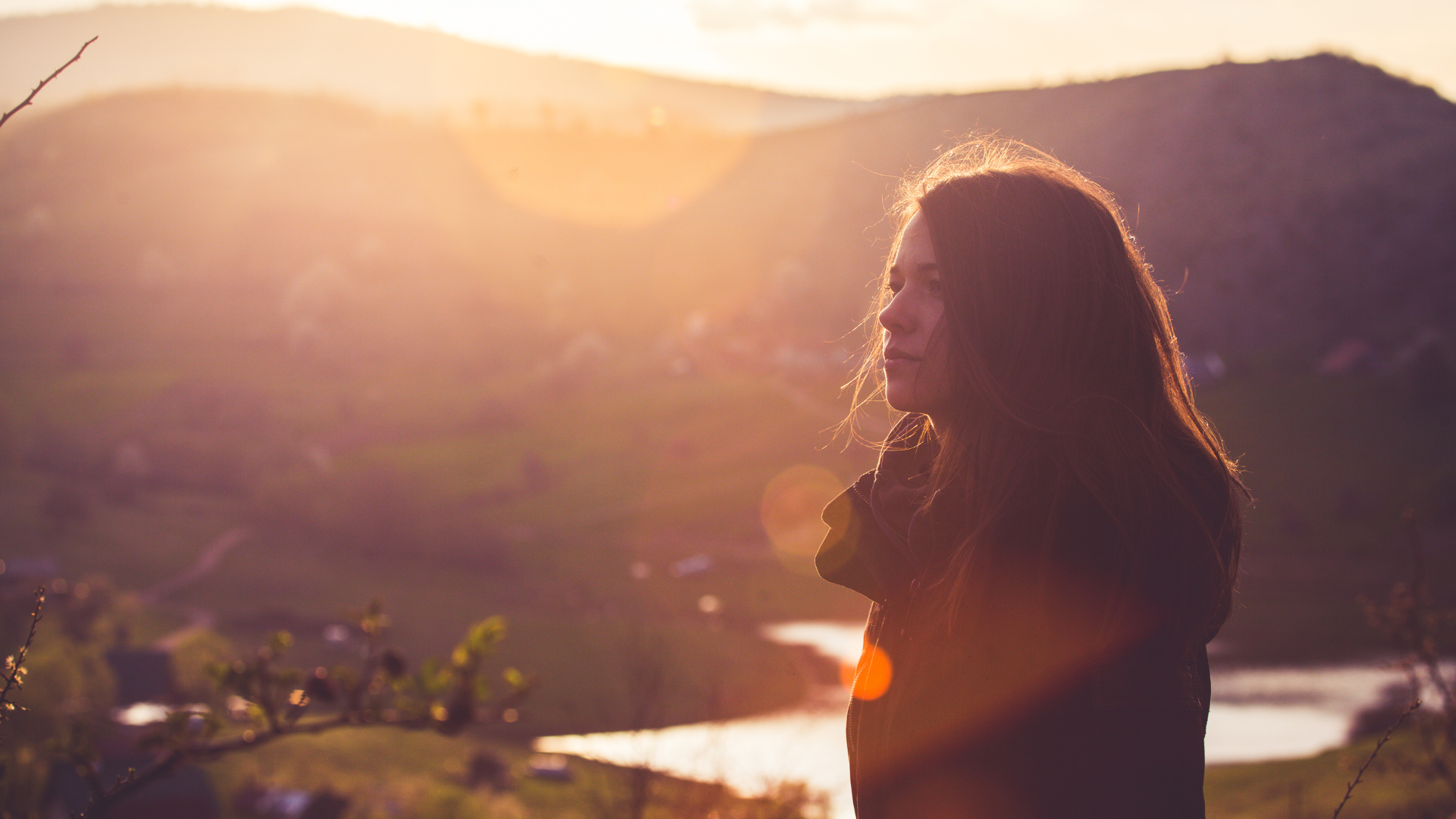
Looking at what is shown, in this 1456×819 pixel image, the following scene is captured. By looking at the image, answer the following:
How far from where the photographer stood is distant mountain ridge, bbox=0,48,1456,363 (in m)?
29.5

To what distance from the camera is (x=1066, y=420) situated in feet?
6.12

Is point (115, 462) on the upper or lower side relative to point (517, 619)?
upper

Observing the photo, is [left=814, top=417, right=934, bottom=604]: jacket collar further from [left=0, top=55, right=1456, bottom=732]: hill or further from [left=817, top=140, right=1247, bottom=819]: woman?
[left=0, top=55, right=1456, bottom=732]: hill

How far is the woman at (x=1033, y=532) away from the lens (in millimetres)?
1677

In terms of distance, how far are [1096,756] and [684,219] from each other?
410ft

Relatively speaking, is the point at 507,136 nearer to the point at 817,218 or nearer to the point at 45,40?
the point at 817,218

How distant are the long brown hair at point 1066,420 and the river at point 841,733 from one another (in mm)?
35203

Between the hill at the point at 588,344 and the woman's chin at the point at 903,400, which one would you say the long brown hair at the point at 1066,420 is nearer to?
the woman's chin at the point at 903,400

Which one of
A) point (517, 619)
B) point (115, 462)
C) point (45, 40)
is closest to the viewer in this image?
point (517, 619)

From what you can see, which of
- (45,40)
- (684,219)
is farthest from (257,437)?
(45,40)

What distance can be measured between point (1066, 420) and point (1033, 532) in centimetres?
26

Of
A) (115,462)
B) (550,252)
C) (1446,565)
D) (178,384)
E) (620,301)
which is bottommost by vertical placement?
(1446,565)

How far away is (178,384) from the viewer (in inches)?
3969

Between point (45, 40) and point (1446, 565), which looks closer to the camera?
point (1446, 565)
